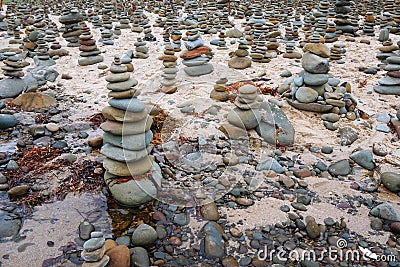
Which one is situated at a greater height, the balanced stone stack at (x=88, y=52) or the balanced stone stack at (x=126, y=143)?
the balanced stone stack at (x=126, y=143)

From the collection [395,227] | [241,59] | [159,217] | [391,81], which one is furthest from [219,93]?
[395,227]

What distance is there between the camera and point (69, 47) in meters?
10.2

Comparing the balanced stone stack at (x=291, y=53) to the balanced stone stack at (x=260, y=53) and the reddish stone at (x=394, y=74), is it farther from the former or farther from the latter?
the reddish stone at (x=394, y=74)

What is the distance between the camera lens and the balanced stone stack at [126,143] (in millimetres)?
3688

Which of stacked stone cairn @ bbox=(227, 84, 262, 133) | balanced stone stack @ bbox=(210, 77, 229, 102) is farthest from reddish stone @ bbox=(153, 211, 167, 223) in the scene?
balanced stone stack @ bbox=(210, 77, 229, 102)

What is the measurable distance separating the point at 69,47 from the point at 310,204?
8.73 metres

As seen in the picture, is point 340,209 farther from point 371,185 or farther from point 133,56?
point 133,56

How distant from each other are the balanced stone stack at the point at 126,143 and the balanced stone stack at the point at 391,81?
4.91m

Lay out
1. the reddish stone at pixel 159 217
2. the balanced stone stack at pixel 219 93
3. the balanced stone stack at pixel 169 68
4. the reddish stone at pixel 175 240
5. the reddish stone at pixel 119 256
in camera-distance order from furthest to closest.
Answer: the balanced stone stack at pixel 169 68 < the balanced stone stack at pixel 219 93 < the reddish stone at pixel 159 217 < the reddish stone at pixel 175 240 < the reddish stone at pixel 119 256

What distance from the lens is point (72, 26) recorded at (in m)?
10.5

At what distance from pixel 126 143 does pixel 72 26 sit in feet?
26.2

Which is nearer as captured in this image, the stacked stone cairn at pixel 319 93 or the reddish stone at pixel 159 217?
the reddish stone at pixel 159 217

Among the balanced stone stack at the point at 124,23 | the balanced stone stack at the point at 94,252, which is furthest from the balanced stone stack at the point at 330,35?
the balanced stone stack at the point at 94,252

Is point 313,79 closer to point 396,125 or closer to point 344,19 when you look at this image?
point 396,125
